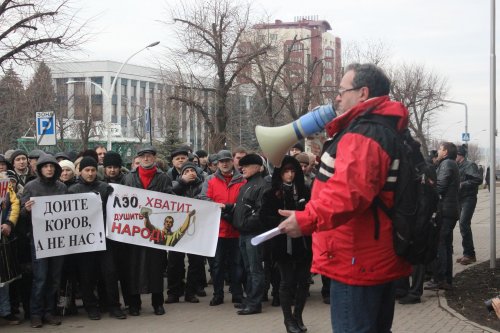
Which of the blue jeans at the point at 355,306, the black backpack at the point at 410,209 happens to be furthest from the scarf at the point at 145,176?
the black backpack at the point at 410,209

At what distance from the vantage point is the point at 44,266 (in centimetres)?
880

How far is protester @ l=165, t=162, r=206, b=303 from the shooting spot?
10445 mm

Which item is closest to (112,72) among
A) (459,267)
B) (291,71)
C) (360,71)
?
(291,71)

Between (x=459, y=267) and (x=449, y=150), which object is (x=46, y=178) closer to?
(x=449, y=150)

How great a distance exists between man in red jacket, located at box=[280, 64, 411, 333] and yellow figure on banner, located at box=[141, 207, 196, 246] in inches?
214

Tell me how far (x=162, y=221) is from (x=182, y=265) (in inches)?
49.7

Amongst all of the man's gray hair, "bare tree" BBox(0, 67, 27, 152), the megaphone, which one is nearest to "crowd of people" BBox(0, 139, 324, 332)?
the megaphone

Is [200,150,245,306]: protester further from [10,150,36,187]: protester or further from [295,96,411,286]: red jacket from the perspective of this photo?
[295,96,411,286]: red jacket

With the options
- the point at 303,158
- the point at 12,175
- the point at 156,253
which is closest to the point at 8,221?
the point at 12,175

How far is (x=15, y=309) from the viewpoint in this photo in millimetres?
9297

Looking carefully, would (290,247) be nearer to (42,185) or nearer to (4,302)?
(42,185)

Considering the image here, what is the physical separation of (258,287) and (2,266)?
316cm

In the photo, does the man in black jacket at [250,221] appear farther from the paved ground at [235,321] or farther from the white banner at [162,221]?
the white banner at [162,221]

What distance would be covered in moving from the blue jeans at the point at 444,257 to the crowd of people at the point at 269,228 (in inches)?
0.6
